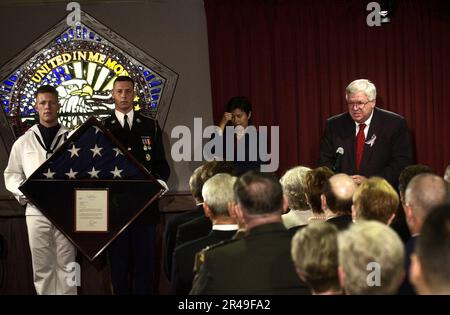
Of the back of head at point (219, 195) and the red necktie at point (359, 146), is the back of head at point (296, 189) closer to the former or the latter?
the back of head at point (219, 195)

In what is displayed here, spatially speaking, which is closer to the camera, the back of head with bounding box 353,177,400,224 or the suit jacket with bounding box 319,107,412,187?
the back of head with bounding box 353,177,400,224

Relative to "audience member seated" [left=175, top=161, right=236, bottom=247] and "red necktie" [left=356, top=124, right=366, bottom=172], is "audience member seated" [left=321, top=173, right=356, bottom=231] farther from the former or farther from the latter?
"red necktie" [left=356, top=124, right=366, bottom=172]

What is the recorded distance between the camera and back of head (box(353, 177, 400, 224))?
3.06 m

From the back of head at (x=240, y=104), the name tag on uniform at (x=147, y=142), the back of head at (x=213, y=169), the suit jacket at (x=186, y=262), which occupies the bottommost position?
the suit jacket at (x=186, y=262)

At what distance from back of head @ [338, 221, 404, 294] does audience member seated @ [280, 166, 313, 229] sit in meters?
1.57

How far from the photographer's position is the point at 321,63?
6.28m

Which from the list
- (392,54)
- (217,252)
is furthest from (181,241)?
(392,54)

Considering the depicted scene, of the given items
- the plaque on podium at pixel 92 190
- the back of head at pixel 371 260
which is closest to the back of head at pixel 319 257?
the back of head at pixel 371 260

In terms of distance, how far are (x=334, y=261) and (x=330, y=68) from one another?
4166 millimetres

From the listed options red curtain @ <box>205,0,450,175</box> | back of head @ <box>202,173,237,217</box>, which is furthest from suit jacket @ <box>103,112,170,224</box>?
back of head @ <box>202,173,237,217</box>

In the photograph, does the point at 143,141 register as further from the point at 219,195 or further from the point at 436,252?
the point at 436,252

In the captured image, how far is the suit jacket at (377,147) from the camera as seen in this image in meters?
5.41

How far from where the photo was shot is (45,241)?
5.25 meters
